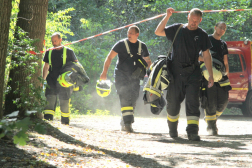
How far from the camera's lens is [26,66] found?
19.4 feet

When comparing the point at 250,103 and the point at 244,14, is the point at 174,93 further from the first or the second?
the point at 244,14

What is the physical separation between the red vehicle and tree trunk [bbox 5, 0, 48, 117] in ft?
27.3

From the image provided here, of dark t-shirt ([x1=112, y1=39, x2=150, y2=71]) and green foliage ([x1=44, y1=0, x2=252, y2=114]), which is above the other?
green foliage ([x1=44, y1=0, x2=252, y2=114])

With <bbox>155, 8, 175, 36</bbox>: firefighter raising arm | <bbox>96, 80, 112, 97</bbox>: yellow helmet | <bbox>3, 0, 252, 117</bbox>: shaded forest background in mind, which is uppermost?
<bbox>3, 0, 252, 117</bbox>: shaded forest background

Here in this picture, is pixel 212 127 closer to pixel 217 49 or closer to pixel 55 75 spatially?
pixel 217 49

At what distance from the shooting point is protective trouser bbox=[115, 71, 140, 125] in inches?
295

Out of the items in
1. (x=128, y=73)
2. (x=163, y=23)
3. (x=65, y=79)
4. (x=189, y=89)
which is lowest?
(x=189, y=89)

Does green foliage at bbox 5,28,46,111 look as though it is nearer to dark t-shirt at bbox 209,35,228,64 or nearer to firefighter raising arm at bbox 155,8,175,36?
firefighter raising arm at bbox 155,8,175,36

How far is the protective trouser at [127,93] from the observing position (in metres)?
7.48

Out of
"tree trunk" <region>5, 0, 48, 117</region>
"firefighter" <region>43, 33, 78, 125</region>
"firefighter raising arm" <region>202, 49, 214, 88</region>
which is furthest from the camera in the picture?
"firefighter" <region>43, 33, 78, 125</region>

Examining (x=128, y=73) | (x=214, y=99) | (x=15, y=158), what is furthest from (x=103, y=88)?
(x=15, y=158)

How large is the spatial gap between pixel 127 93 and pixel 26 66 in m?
2.29

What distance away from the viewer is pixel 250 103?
13367 mm

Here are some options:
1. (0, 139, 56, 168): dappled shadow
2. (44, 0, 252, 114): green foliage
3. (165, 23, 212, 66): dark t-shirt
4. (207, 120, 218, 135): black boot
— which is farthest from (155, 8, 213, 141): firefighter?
(44, 0, 252, 114): green foliage
